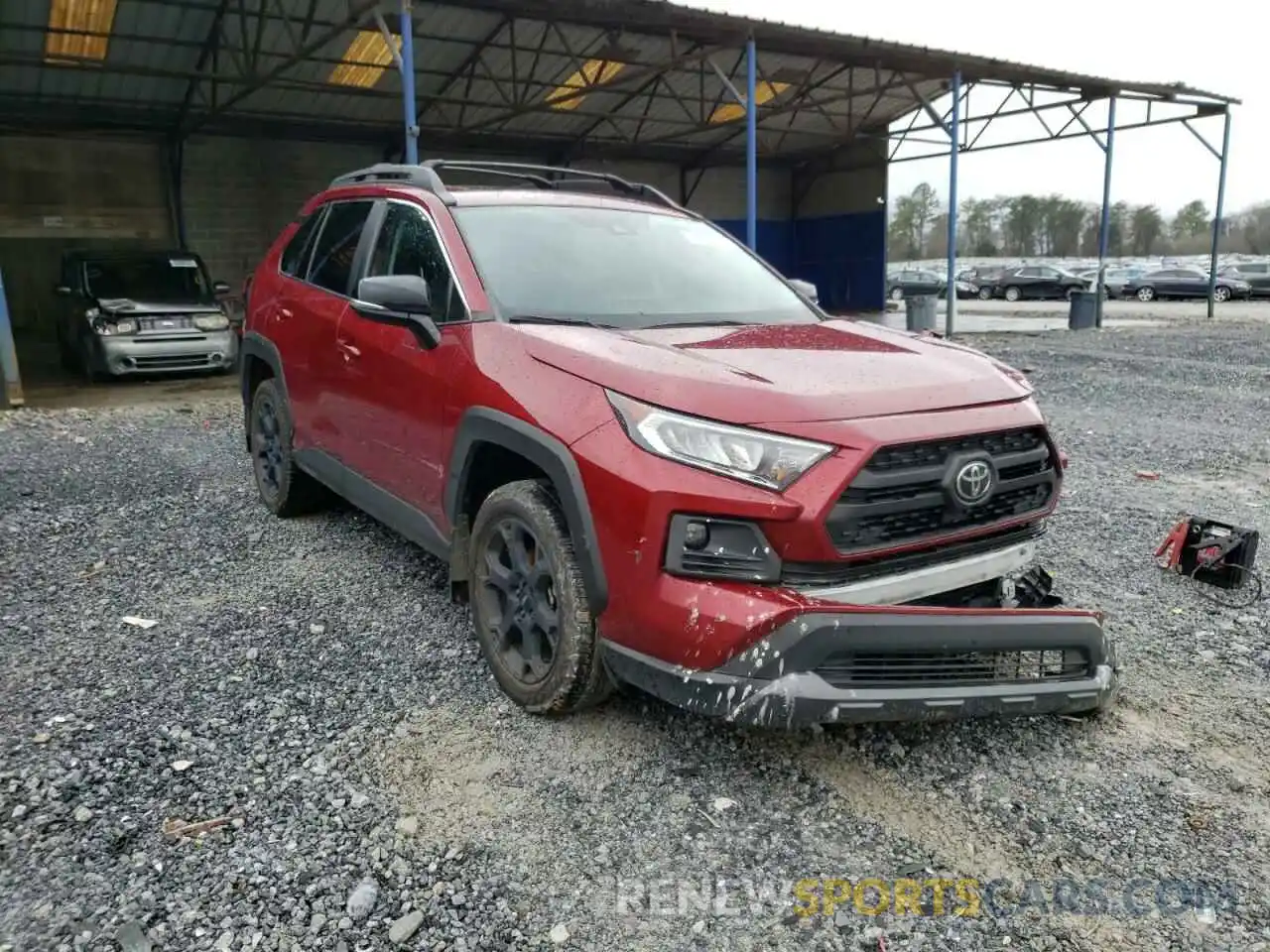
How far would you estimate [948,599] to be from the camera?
284 cm

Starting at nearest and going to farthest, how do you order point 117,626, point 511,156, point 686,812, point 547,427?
point 686,812 → point 547,427 → point 117,626 → point 511,156

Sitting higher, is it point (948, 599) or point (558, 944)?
point (948, 599)

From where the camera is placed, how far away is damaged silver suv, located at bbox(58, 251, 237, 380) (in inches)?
440

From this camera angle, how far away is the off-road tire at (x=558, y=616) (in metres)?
2.73

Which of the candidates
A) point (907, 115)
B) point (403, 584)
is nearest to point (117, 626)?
point (403, 584)

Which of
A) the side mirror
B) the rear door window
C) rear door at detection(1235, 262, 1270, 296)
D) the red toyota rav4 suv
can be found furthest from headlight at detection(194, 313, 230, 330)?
rear door at detection(1235, 262, 1270, 296)

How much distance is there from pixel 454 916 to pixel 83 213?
19459 mm

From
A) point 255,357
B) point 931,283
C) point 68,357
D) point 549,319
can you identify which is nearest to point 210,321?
point 68,357

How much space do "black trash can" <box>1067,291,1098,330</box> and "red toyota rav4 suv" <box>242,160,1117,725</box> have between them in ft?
60.3

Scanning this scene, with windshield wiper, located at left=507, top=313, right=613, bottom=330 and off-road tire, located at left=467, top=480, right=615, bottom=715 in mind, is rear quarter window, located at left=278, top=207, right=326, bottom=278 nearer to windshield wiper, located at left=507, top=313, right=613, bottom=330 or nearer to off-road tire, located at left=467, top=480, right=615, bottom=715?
windshield wiper, located at left=507, top=313, right=613, bottom=330

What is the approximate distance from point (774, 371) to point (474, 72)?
1676 centimetres

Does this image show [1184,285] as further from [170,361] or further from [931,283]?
[170,361]

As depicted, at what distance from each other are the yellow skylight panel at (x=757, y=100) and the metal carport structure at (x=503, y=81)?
0.22ft

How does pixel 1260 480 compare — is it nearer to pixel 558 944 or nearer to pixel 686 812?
pixel 686 812
